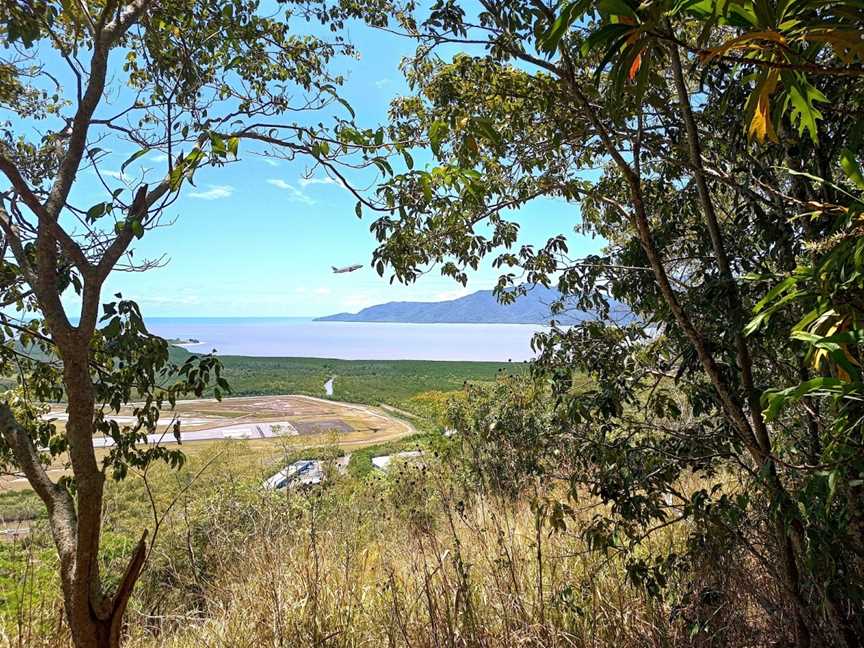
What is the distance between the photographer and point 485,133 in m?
1.27

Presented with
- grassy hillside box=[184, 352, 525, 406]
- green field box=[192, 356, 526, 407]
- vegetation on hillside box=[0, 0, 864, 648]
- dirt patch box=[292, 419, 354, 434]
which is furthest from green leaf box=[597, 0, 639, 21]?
grassy hillside box=[184, 352, 525, 406]

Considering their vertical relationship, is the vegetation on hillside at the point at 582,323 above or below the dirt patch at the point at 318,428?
above

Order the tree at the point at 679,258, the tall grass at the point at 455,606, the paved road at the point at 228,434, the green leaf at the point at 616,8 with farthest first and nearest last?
the paved road at the point at 228,434 → the tall grass at the point at 455,606 → the tree at the point at 679,258 → the green leaf at the point at 616,8

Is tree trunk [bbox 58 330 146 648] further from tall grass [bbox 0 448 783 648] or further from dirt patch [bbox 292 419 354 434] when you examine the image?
dirt patch [bbox 292 419 354 434]

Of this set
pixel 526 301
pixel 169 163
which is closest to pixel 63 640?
pixel 169 163

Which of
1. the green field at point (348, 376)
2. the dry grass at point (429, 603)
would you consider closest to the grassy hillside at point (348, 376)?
the green field at point (348, 376)

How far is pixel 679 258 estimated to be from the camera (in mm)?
1828

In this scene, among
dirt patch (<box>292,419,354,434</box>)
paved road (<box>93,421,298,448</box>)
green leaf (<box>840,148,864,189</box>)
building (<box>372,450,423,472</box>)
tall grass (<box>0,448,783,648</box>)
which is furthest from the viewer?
dirt patch (<box>292,419,354,434</box>)

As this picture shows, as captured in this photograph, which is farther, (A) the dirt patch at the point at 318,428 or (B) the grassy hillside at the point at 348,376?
(B) the grassy hillside at the point at 348,376

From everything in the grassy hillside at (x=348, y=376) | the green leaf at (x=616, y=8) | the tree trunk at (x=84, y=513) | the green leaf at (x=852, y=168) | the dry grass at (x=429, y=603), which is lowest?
the grassy hillside at (x=348, y=376)

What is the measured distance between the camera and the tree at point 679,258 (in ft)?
4.11

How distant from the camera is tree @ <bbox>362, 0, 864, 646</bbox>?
125 centimetres

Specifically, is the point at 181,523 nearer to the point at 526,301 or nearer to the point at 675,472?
the point at 526,301

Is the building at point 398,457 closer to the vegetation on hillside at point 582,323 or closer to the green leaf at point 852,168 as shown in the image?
the vegetation on hillside at point 582,323
